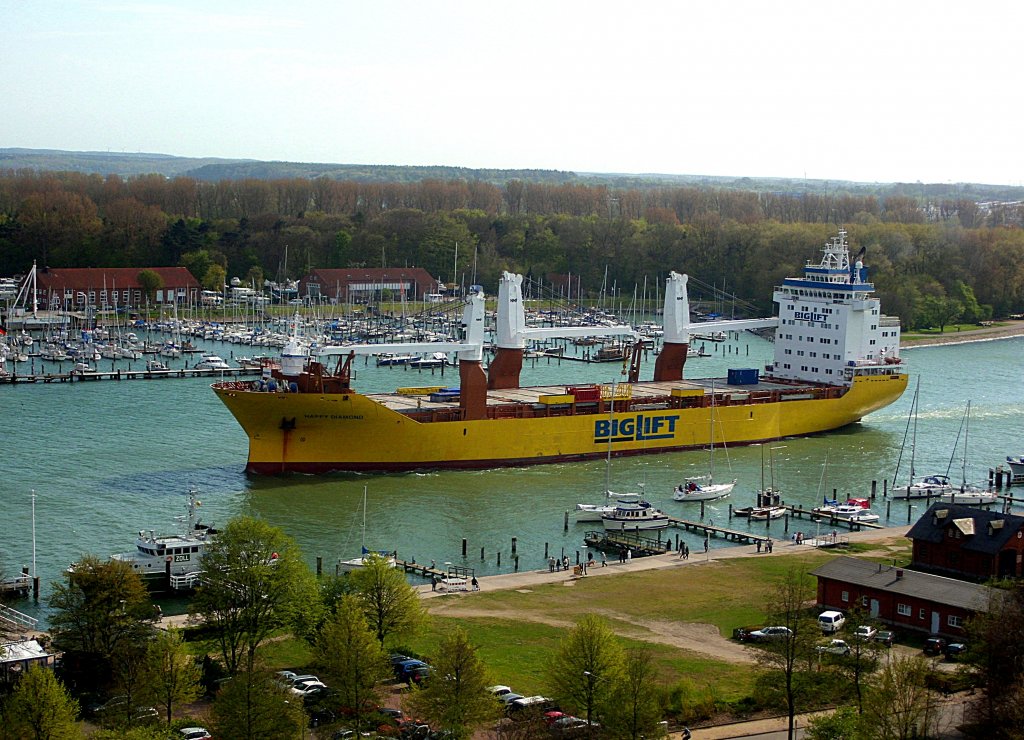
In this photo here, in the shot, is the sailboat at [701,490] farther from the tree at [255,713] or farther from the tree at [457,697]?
the tree at [255,713]

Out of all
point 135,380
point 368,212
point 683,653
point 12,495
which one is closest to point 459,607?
point 683,653

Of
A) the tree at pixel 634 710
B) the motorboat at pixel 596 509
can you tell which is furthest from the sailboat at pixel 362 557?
the tree at pixel 634 710

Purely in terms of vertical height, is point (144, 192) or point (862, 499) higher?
point (144, 192)

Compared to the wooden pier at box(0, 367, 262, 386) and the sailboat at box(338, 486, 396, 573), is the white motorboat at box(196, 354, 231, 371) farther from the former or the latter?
the sailboat at box(338, 486, 396, 573)

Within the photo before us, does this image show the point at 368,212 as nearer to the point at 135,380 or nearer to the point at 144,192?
the point at 144,192

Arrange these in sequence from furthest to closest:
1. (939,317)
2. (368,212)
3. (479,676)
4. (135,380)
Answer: (368,212)
(939,317)
(135,380)
(479,676)

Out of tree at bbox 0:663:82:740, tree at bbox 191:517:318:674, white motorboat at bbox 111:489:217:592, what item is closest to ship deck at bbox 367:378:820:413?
white motorboat at bbox 111:489:217:592
